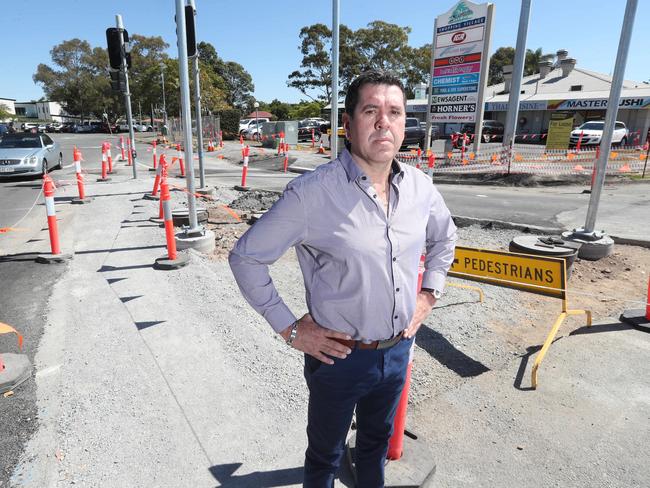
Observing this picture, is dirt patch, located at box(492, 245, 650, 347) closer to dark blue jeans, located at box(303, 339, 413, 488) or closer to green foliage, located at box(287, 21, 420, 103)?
dark blue jeans, located at box(303, 339, 413, 488)

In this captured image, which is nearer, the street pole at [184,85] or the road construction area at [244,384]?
the road construction area at [244,384]

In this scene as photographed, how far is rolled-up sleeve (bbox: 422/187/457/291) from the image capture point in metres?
2.26

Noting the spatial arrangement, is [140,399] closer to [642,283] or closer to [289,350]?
[289,350]

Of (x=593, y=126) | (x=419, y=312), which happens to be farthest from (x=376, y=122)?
(x=593, y=126)

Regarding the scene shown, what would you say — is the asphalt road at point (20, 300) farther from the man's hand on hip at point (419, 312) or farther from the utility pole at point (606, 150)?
the utility pole at point (606, 150)

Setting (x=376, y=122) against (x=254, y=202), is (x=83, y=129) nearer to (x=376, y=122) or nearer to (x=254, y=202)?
(x=254, y=202)

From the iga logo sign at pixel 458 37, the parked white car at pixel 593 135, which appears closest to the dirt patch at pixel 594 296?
the iga logo sign at pixel 458 37

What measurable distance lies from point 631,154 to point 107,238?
22966 mm

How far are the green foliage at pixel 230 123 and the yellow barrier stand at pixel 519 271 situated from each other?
127ft

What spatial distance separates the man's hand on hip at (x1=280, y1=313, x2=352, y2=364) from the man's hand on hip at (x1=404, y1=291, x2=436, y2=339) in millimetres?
342

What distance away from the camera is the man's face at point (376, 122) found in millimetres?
1862

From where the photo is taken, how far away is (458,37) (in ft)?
62.6

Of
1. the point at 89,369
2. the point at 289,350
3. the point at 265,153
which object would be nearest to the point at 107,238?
the point at 89,369

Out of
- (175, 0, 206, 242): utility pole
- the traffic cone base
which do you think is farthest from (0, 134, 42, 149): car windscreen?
the traffic cone base
